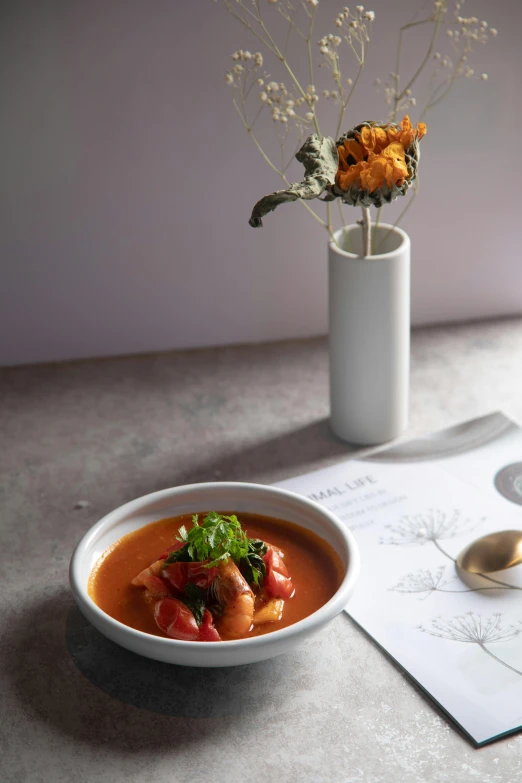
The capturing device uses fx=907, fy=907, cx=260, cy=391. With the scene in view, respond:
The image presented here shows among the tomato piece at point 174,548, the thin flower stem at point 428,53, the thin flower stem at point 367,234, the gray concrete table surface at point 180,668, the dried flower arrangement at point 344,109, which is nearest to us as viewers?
the gray concrete table surface at point 180,668

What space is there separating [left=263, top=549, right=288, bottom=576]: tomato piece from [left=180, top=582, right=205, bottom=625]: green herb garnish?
7 centimetres

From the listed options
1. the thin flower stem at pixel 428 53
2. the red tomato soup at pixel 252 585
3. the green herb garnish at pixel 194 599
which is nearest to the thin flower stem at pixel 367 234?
the thin flower stem at pixel 428 53

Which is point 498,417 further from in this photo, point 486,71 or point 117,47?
point 117,47

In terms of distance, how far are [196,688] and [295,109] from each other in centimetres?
79

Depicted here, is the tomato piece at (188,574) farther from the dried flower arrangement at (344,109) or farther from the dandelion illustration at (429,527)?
the dried flower arrangement at (344,109)

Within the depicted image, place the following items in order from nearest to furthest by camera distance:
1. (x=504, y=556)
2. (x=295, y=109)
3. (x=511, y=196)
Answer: (x=504, y=556) → (x=295, y=109) → (x=511, y=196)

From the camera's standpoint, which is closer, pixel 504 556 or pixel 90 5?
pixel 504 556

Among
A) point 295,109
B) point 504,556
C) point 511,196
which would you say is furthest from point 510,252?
point 504,556

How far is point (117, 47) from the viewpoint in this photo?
3.92 feet

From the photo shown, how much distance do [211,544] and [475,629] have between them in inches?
10.0

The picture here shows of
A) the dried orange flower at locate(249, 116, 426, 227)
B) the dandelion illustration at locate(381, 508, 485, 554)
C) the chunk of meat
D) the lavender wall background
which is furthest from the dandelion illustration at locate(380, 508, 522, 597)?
the lavender wall background

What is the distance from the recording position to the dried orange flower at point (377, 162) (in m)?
0.91

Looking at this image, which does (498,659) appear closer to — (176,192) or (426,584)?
(426,584)

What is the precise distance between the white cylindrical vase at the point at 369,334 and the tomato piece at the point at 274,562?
34cm
